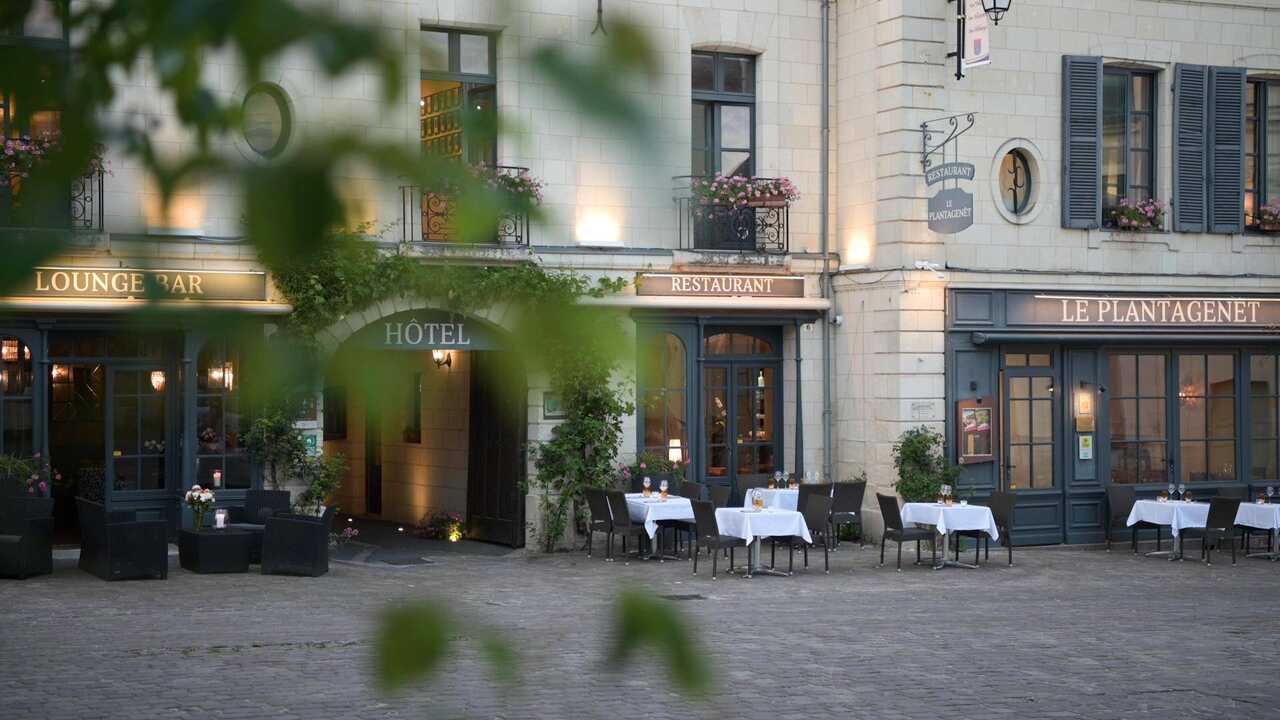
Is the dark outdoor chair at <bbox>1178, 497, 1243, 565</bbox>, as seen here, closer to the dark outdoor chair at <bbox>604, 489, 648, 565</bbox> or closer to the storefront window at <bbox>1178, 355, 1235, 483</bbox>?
the storefront window at <bbox>1178, 355, 1235, 483</bbox>

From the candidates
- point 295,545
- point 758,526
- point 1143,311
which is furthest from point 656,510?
point 1143,311

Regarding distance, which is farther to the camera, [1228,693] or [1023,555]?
[1023,555]

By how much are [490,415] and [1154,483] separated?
8.04 meters

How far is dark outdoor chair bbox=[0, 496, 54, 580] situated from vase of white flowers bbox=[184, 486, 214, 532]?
48.9 inches

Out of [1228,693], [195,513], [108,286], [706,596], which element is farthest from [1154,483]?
[108,286]

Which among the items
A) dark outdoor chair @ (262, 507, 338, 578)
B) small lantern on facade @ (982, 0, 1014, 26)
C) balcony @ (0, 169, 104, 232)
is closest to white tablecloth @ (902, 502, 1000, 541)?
small lantern on facade @ (982, 0, 1014, 26)

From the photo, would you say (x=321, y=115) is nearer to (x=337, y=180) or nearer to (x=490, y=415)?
(x=337, y=180)

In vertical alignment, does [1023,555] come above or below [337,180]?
below

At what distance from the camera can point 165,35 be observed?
1435mm

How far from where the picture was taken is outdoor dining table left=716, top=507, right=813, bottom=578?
1509 centimetres

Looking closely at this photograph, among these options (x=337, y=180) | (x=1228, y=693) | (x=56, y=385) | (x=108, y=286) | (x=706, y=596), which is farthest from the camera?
(x=56, y=385)

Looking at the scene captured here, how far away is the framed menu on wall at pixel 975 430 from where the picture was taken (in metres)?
17.6

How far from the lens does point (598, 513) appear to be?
16266 mm

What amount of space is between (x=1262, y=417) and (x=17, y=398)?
14.5 m
